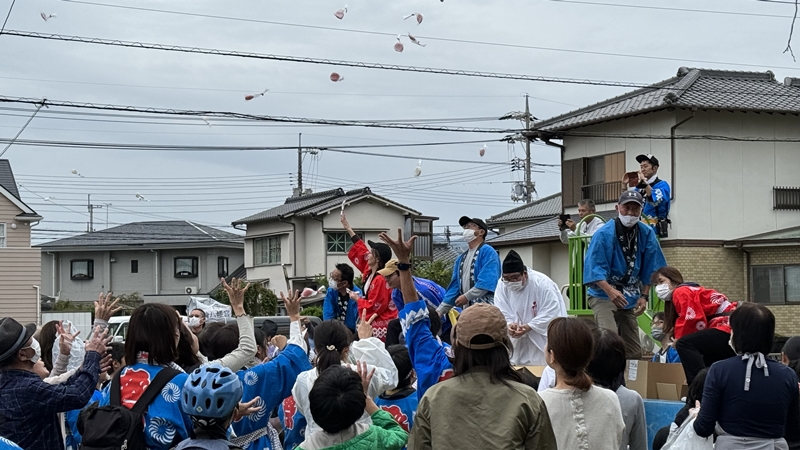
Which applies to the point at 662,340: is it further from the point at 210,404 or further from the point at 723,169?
the point at 723,169

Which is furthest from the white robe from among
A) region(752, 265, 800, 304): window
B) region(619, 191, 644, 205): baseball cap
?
region(752, 265, 800, 304): window

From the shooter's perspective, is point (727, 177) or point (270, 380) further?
point (727, 177)

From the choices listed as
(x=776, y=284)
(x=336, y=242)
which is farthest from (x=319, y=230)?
(x=776, y=284)

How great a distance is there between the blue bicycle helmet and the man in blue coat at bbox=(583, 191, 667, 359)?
498 cm

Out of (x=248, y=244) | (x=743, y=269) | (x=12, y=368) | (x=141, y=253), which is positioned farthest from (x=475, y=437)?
(x=141, y=253)

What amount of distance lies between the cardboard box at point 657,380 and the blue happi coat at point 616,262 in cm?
95

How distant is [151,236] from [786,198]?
130ft

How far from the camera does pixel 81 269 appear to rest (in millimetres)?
53344

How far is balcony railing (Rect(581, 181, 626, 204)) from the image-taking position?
2493 cm

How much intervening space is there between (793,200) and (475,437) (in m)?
23.6

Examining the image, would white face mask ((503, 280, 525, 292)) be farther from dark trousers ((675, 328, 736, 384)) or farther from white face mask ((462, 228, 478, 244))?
dark trousers ((675, 328, 736, 384))

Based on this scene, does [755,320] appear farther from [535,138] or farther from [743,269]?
[535,138]

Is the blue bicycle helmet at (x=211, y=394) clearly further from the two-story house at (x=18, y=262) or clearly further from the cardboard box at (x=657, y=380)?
the two-story house at (x=18, y=262)

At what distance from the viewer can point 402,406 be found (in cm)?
557
